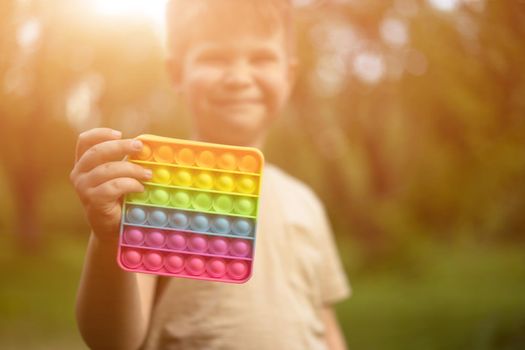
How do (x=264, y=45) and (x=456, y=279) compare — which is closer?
(x=264, y=45)

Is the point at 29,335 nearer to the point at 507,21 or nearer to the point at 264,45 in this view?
the point at 264,45

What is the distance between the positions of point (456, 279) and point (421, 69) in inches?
10.3

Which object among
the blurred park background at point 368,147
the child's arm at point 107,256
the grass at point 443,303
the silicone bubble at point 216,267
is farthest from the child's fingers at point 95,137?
the grass at point 443,303

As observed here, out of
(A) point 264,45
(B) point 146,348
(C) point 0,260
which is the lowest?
(B) point 146,348

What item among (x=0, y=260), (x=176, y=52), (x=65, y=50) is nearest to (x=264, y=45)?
(x=176, y=52)

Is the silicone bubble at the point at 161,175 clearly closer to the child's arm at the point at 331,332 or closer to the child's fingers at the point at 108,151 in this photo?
the child's fingers at the point at 108,151

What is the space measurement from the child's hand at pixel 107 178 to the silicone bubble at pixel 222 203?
47 millimetres

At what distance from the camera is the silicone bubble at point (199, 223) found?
38 cm

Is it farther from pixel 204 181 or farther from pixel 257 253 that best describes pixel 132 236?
pixel 257 253

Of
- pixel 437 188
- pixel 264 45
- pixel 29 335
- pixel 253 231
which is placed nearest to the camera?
pixel 253 231

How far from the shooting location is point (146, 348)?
474 mm

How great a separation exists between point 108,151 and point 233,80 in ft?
0.49

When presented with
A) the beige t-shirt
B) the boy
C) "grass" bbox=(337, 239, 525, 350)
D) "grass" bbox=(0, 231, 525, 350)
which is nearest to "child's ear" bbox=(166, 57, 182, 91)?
the boy

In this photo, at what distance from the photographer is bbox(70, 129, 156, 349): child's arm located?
37cm
